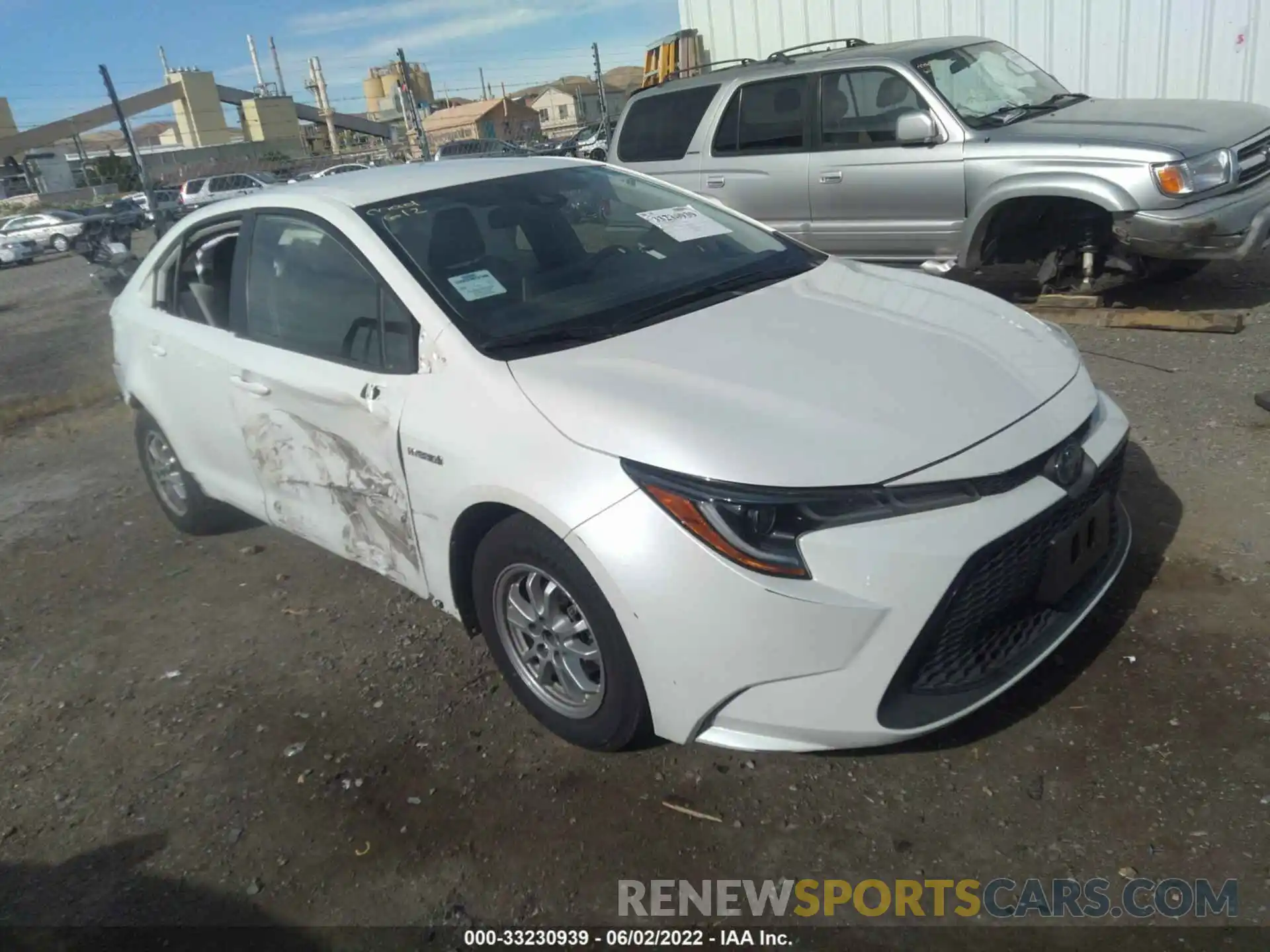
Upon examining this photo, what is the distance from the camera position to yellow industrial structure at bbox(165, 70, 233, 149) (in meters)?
72.4

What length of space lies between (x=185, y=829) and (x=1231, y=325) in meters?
5.96

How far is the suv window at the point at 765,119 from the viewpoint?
23.7ft

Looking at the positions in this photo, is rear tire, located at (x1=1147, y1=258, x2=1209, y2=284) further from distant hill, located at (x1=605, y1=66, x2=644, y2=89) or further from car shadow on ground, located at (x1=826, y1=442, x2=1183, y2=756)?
distant hill, located at (x1=605, y1=66, x2=644, y2=89)

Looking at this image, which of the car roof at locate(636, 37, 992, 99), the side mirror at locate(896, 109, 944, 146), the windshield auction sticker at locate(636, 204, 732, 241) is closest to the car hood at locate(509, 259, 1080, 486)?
the windshield auction sticker at locate(636, 204, 732, 241)

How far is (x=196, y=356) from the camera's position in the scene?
Result: 4.01 meters

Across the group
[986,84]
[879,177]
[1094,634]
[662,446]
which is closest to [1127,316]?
[879,177]

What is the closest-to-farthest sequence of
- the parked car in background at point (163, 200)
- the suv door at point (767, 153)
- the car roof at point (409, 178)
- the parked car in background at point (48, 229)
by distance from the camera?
the car roof at point (409, 178)
the suv door at point (767, 153)
the parked car in background at point (48, 229)
the parked car in background at point (163, 200)

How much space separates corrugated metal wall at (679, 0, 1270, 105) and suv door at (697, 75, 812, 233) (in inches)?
156

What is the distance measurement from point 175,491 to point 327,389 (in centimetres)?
207

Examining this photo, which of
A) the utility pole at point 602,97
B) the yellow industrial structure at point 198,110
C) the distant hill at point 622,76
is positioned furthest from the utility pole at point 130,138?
the yellow industrial structure at point 198,110

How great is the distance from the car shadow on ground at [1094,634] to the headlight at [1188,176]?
2.36 metres

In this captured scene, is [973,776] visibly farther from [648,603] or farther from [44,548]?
[44,548]

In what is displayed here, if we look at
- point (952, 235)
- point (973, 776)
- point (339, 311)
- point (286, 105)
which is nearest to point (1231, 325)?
point (952, 235)

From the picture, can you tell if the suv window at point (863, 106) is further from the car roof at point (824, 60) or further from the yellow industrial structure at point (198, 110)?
the yellow industrial structure at point (198, 110)
